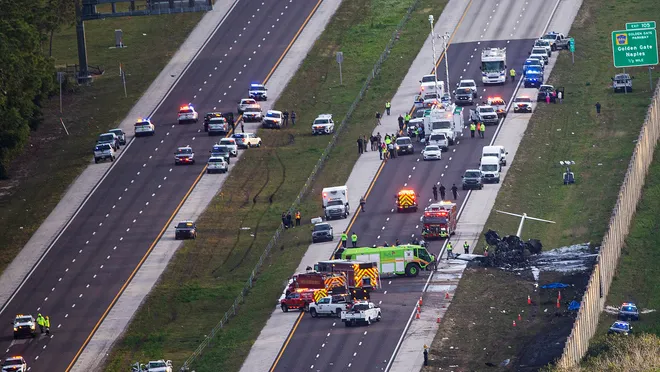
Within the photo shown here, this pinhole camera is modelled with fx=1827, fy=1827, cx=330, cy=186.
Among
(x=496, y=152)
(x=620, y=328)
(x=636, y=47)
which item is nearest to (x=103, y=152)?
(x=496, y=152)

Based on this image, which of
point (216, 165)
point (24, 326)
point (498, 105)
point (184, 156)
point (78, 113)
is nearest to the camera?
point (24, 326)

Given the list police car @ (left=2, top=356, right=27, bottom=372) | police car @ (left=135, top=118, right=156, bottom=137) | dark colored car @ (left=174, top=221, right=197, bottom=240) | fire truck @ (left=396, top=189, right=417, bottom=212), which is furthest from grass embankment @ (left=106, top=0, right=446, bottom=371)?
police car @ (left=135, top=118, right=156, bottom=137)

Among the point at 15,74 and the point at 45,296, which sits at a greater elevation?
the point at 15,74

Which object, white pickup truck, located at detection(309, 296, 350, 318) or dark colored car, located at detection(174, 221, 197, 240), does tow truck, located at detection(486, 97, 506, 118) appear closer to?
dark colored car, located at detection(174, 221, 197, 240)

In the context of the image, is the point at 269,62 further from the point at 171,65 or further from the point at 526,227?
the point at 526,227

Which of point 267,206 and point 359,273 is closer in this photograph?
point 359,273

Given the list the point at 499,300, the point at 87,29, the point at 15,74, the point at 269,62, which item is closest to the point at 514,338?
the point at 499,300

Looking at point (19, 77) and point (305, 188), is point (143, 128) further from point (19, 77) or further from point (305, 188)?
point (305, 188)
